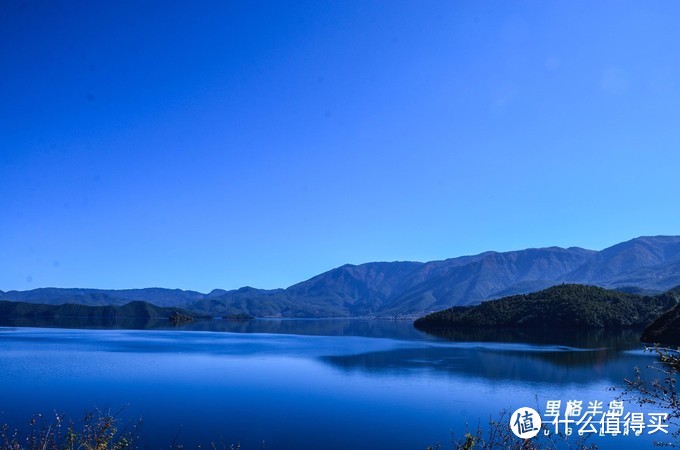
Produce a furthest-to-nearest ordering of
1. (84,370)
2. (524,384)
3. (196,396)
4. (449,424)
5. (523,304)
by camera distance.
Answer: (523,304)
(84,370)
(524,384)
(196,396)
(449,424)

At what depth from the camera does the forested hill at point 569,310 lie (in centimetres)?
12312

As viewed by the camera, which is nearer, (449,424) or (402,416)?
(449,424)

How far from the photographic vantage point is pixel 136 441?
889 inches

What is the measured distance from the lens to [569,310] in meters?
126

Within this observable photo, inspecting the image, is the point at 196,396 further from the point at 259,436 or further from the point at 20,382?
the point at 20,382

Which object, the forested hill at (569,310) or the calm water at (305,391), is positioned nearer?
the calm water at (305,391)

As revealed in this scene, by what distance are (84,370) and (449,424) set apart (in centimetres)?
3660

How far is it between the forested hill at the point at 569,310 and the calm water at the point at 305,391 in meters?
62.9

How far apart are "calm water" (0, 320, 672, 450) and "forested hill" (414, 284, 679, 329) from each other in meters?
62.9

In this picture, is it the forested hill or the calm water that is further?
the forested hill

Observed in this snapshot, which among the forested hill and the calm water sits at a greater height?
the forested hill

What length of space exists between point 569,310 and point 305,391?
107839 millimetres

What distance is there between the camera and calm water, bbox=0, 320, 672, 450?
25312 millimetres

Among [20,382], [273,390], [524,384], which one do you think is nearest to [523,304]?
[524,384]
